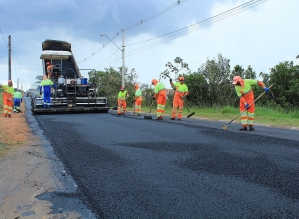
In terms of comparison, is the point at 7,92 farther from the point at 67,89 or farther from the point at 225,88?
the point at 225,88

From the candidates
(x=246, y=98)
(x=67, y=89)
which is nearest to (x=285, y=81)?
(x=67, y=89)

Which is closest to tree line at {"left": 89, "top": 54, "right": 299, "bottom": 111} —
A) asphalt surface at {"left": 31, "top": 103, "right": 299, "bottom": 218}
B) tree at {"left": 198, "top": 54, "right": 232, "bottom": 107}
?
tree at {"left": 198, "top": 54, "right": 232, "bottom": 107}

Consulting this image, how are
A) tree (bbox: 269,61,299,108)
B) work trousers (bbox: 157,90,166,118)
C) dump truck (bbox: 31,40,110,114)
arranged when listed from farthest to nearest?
tree (bbox: 269,61,299,108), dump truck (bbox: 31,40,110,114), work trousers (bbox: 157,90,166,118)

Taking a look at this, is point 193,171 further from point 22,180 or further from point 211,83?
point 211,83

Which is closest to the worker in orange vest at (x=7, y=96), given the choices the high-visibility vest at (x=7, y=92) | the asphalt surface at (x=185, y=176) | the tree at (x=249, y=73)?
the high-visibility vest at (x=7, y=92)

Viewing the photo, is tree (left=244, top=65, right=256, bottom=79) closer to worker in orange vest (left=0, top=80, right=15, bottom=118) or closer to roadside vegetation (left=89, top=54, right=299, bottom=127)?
roadside vegetation (left=89, top=54, right=299, bottom=127)

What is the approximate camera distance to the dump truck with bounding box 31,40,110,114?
16.7 meters

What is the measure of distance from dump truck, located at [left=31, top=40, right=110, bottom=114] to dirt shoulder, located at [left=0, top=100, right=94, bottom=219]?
10258 mm

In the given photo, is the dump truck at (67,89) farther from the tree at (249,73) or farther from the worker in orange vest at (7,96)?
the tree at (249,73)

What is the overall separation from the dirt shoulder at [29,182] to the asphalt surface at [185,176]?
23 centimetres

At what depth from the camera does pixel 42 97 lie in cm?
1655

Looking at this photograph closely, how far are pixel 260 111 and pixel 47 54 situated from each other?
35.9 feet

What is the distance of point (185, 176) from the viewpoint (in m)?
4.12

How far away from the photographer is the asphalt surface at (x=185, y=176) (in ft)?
10.1
